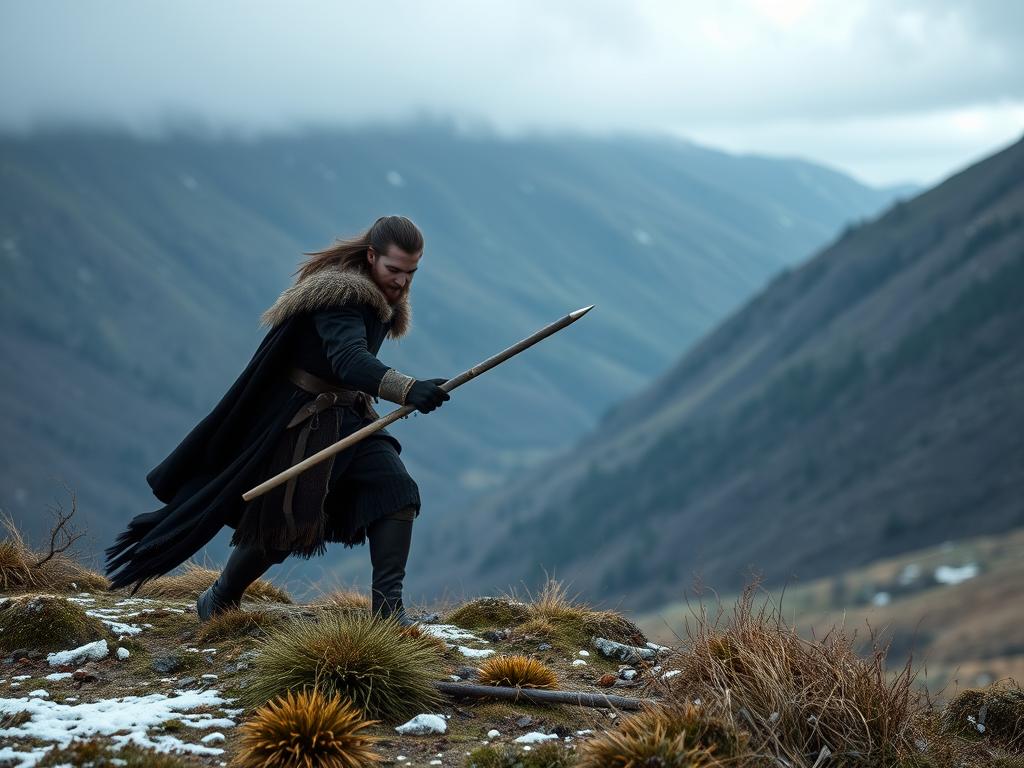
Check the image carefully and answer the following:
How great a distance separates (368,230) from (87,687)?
3.26 metres

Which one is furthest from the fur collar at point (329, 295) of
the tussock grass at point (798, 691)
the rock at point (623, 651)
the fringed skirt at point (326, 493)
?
the tussock grass at point (798, 691)

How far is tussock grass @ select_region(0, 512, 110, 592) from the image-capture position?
31.8ft

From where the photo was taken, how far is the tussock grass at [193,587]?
9734mm

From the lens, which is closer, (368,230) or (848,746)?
(848,746)

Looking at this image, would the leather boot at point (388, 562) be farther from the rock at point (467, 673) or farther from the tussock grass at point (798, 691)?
the tussock grass at point (798, 691)

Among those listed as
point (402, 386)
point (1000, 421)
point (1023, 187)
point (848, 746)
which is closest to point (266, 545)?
point (402, 386)

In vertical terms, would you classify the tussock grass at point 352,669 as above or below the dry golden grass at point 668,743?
above

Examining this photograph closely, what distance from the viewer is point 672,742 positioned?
Answer: 216 inches

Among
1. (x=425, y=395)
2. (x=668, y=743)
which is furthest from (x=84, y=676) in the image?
(x=668, y=743)

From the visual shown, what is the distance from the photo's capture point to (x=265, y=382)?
8148 millimetres

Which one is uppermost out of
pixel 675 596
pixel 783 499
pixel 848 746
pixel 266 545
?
pixel 783 499

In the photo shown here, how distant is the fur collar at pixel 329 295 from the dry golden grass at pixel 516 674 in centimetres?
232

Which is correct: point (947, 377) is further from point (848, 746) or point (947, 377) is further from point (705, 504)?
point (848, 746)

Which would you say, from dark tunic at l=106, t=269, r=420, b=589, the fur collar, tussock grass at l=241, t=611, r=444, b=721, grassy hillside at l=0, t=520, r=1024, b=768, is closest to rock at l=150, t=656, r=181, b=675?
grassy hillside at l=0, t=520, r=1024, b=768
